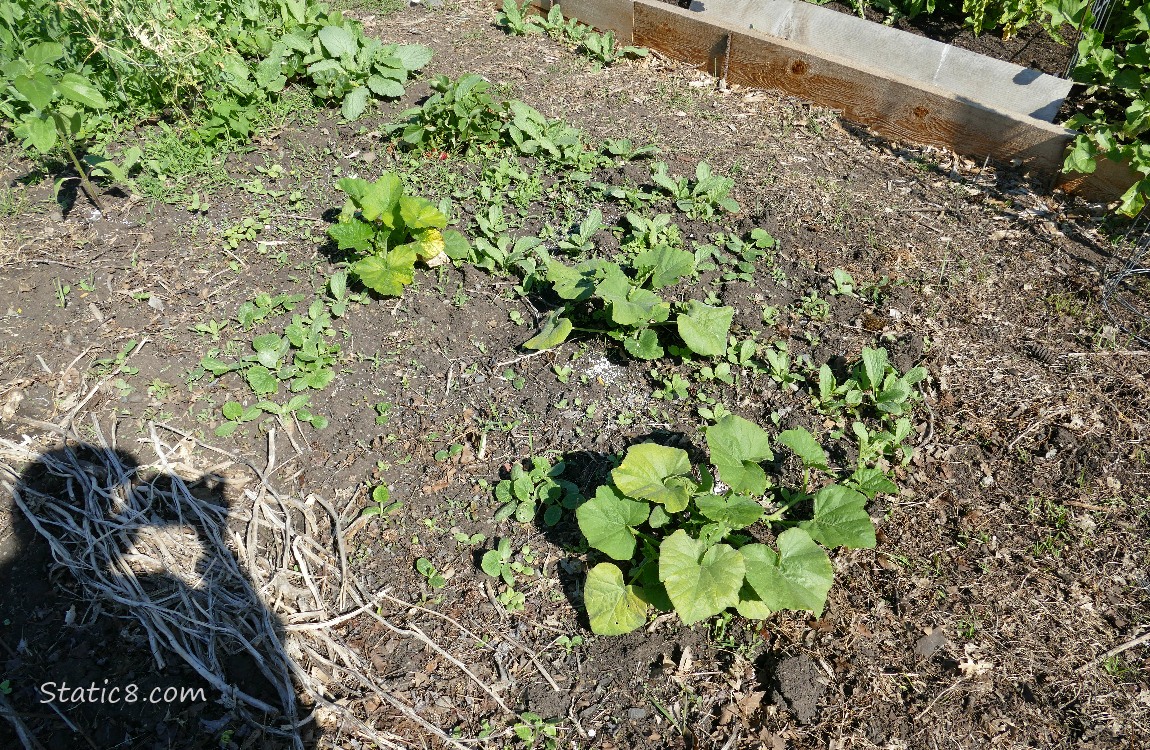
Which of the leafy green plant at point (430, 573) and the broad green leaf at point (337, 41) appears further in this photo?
the broad green leaf at point (337, 41)

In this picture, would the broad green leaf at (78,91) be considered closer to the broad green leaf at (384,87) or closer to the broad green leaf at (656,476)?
the broad green leaf at (384,87)

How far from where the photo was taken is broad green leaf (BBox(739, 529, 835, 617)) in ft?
6.73

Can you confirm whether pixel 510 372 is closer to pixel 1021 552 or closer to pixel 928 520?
pixel 928 520

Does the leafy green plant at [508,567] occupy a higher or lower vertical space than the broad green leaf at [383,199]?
lower

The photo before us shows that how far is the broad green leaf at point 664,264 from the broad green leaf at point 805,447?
0.89 meters

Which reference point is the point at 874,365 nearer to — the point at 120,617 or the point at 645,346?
the point at 645,346

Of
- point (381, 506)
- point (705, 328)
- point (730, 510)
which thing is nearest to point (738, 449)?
point (730, 510)

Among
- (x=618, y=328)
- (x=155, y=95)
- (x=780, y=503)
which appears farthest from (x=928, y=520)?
(x=155, y=95)

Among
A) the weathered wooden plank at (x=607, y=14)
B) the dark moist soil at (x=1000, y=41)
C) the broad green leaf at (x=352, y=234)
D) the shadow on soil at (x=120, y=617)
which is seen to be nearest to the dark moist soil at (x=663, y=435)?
the shadow on soil at (x=120, y=617)

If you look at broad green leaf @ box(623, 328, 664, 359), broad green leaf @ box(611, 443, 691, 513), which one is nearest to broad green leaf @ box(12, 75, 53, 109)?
broad green leaf @ box(623, 328, 664, 359)

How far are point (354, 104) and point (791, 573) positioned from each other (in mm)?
3637

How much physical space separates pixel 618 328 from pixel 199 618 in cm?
187

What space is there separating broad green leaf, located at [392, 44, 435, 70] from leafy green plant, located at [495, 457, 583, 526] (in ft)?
10.1

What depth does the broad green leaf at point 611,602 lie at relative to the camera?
86.2 inches
